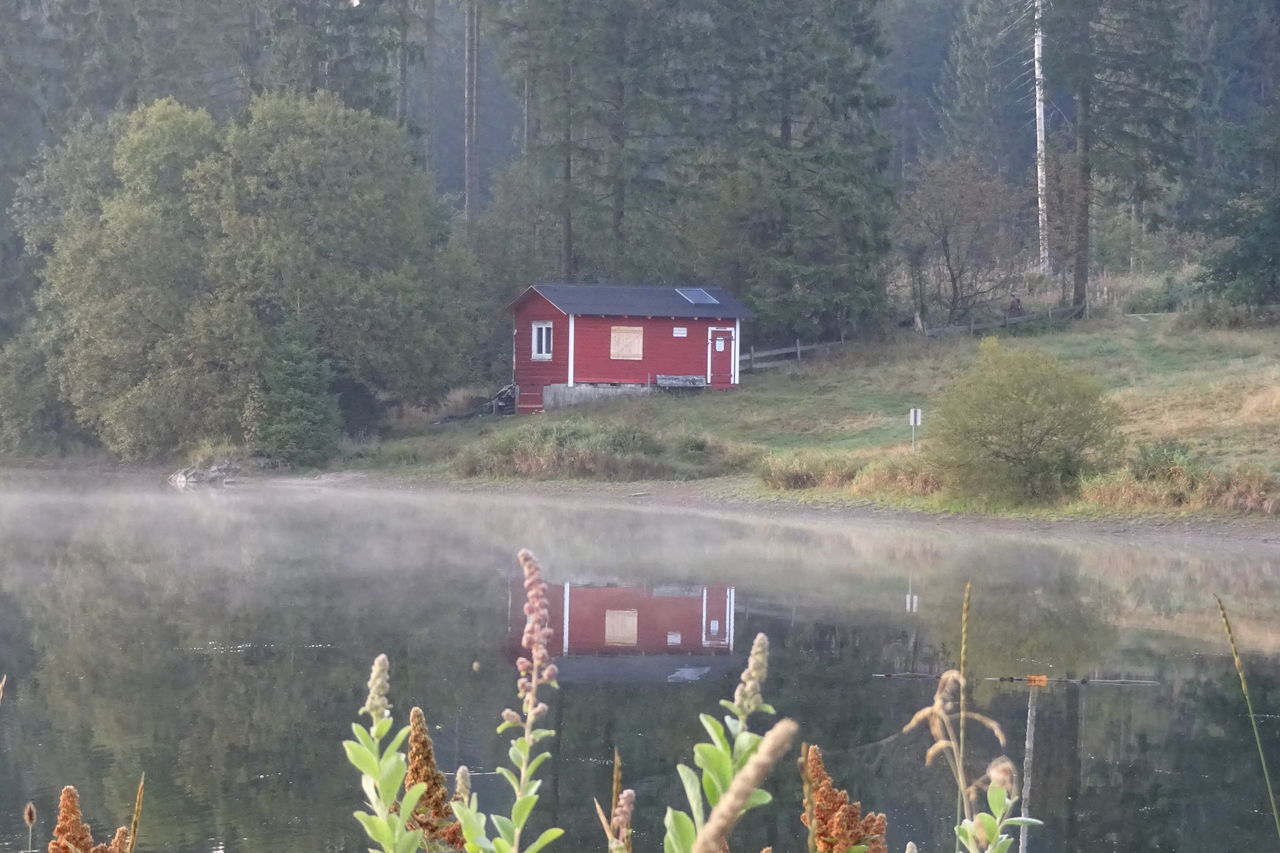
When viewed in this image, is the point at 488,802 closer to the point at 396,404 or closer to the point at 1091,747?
the point at 1091,747

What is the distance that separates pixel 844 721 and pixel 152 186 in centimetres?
3821

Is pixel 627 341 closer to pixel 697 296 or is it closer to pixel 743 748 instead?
pixel 697 296

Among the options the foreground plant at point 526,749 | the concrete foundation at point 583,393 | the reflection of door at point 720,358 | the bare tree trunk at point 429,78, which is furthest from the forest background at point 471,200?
the foreground plant at point 526,749

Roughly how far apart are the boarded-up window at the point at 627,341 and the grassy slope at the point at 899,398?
1.80 metres

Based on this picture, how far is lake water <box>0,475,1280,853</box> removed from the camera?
11805 mm

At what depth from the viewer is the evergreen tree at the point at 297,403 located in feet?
143

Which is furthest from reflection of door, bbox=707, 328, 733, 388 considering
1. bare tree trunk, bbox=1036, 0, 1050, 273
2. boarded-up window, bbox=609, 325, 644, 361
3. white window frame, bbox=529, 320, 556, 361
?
bare tree trunk, bbox=1036, 0, 1050, 273

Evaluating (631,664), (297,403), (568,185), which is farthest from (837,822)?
(568,185)

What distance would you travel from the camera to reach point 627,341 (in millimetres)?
49562

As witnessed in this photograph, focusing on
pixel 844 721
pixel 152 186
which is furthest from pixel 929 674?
pixel 152 186

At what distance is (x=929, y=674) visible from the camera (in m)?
16.3

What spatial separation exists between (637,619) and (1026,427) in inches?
452

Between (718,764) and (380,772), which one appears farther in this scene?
(380,772)

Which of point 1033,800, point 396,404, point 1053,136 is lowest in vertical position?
point 1033,800
